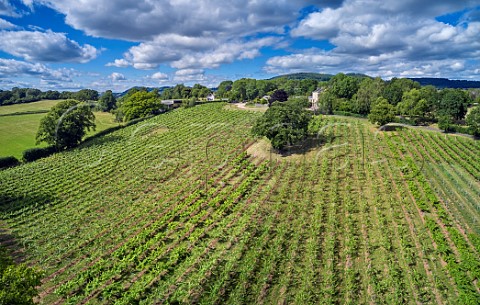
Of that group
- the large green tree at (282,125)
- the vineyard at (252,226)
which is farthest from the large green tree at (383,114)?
the large green tree at (282,125)

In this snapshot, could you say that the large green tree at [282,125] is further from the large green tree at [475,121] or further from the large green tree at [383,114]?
the large green tree at [475,121]

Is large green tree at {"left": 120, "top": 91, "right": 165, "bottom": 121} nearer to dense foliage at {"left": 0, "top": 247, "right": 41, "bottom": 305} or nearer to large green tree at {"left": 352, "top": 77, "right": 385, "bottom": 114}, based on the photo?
large green tree at {"left": 352, "top": 77, "right": 385, "bottom": 114}

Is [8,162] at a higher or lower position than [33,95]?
lower

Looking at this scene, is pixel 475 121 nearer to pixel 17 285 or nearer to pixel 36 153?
pixel 17 285

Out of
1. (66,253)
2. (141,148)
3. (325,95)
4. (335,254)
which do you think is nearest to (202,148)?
(141,148)

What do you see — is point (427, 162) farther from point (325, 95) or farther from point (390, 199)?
point (325, 95)

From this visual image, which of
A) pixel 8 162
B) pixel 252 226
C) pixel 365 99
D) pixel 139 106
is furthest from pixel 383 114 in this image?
pixel 8 162

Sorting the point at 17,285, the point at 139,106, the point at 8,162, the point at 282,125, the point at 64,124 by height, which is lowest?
the point at 8,162

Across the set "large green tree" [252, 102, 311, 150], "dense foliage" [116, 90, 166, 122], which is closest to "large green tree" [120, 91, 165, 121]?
"dense foliage" [116, 90, 166, 122]
